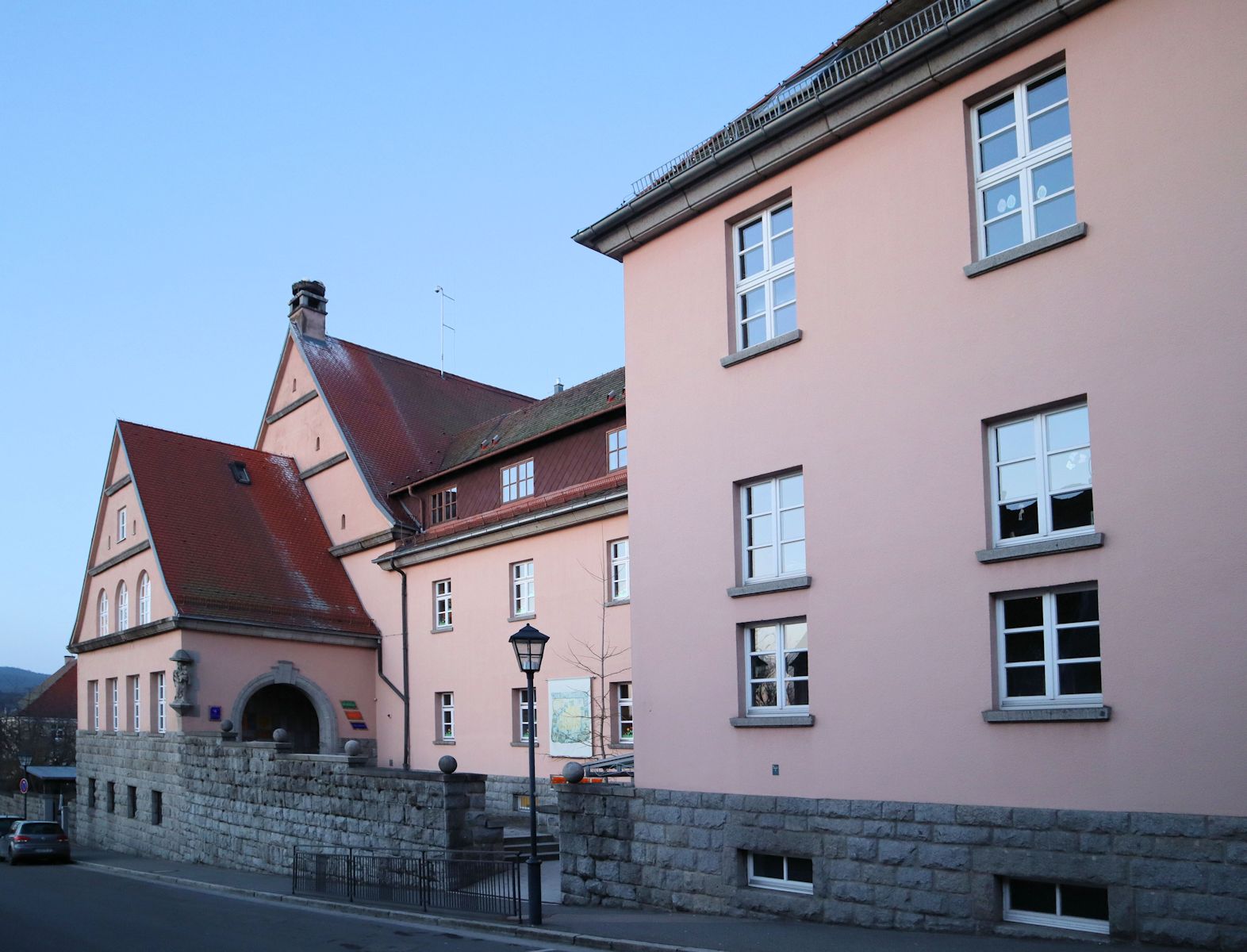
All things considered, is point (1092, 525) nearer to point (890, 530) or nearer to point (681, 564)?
point (890, 530)

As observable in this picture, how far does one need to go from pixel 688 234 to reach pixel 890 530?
17.0ft

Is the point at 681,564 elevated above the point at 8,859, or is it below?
above

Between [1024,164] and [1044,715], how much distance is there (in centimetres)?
528

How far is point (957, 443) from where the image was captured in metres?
11.9

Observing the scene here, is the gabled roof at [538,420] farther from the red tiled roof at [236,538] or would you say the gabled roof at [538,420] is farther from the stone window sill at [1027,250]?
the stone window sill at [1027,250]

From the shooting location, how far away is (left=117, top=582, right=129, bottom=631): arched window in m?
32.9

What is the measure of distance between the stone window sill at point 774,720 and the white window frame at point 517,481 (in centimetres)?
1389

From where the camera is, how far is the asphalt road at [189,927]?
13727 millimetres

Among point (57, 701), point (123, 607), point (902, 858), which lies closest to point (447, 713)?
point (123, 607)

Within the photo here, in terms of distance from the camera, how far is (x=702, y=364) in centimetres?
1516

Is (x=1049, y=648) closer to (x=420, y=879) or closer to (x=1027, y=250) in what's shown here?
(x=1027, y=250)

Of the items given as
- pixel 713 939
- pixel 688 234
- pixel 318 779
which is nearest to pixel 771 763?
pixel 713 939

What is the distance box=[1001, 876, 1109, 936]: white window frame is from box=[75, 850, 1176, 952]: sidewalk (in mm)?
153

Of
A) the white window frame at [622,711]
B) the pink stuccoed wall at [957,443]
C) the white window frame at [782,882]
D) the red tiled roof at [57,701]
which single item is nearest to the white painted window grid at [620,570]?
the white window frame at [622,711]
